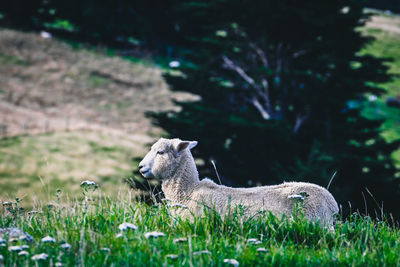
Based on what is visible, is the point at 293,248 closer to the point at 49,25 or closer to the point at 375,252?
the point at 375,252

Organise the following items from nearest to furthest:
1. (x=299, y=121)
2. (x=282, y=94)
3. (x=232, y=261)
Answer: (x=232, y=261), (x=299, y=121), (x=282, y=94)

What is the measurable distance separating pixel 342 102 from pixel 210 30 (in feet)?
15.6

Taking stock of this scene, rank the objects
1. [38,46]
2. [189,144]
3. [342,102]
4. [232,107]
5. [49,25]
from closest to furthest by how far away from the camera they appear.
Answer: [189,144]
[342,102]
[232,107]
[38,46]
[49,25]

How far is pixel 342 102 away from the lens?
1462cm

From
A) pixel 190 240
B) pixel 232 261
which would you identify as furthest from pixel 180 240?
pixel 232 261

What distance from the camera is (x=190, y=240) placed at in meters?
3.85

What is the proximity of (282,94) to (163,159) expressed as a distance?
1081cm

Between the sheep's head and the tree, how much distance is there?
296 inches

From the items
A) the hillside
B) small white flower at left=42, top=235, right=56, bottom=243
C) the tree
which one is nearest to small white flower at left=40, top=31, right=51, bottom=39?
the hillside

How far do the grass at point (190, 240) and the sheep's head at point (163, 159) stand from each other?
51 centimetres

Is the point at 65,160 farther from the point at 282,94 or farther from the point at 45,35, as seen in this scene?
the point at 45,35

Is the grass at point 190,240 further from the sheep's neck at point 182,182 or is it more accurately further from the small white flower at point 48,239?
the sheep's neck at point 182,182

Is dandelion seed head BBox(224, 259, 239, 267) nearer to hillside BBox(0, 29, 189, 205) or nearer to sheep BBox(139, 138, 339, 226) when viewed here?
sheep BBox(139, 138, 339, 226)

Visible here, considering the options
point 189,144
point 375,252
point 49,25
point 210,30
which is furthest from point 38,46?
point 375,252
